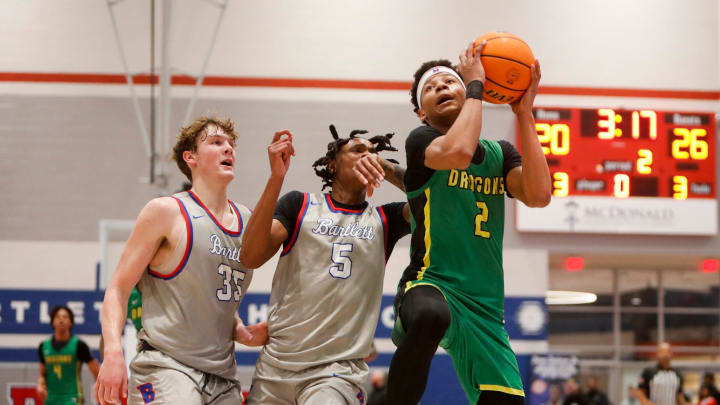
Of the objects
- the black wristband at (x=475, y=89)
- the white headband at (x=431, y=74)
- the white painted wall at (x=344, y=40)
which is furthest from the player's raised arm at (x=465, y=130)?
the white painted wall at (x=344, y=40)

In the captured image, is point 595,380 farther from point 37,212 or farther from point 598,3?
point 37,212

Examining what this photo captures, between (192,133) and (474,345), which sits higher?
(192,133)

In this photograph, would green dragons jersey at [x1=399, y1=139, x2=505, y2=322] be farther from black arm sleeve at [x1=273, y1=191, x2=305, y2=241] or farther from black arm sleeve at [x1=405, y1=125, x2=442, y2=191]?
black arm sleeve at [x1=273, y1=191, x2=305, y2=241]

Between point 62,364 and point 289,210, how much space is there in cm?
629

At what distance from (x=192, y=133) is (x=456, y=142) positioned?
1.45 m

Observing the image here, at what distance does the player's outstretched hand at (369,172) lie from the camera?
3721mm

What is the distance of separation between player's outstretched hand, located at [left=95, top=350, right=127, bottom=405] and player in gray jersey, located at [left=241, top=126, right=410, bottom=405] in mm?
635

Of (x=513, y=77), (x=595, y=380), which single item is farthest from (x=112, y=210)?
(x=513, y=77)

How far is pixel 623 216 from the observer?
11.9 meters

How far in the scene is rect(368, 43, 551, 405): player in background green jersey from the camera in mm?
3322

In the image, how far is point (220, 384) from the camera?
379cm

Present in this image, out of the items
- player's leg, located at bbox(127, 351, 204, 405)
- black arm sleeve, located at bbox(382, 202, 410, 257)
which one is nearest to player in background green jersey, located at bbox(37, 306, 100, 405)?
player's leg, located at bbox(127, 351, 204, 405)

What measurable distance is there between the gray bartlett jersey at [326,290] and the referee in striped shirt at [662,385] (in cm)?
787

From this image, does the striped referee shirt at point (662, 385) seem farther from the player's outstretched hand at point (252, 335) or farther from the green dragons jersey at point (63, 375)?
the player's outstretched hand at point (252, 335)
